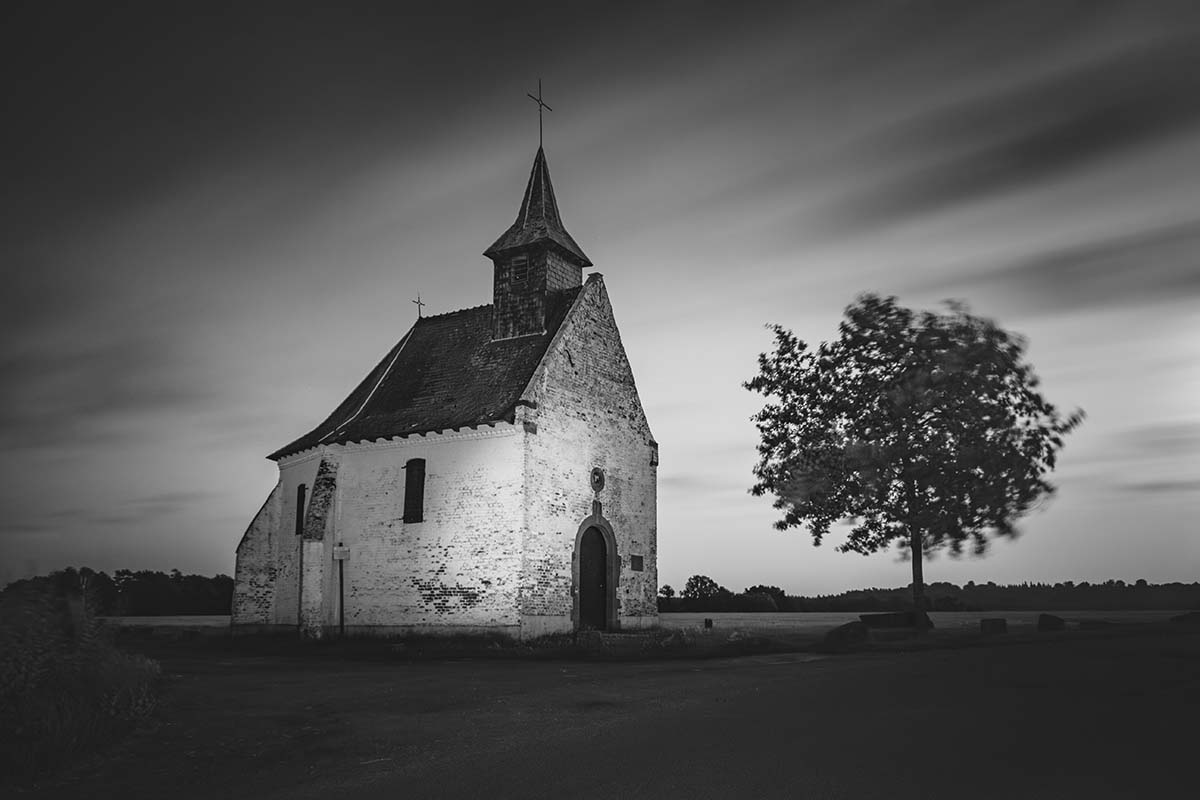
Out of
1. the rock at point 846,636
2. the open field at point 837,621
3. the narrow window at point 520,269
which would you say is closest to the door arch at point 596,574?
the open field at point 837,621

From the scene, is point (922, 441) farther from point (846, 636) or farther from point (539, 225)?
point (539, 225)

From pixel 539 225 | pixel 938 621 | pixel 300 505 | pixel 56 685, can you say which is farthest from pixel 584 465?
pixel 56 685

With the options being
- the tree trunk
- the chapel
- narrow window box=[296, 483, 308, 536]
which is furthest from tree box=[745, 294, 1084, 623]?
narrow window box=[296, 483, 308, 536]

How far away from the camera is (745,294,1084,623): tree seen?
23.1 m

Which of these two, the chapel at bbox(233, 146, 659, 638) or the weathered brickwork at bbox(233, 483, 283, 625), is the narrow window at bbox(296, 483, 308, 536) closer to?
the chapel at bbox(233, 146, 659, 638)

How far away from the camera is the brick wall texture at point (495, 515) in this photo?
2406 centimetres

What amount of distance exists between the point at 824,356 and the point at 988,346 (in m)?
4.85

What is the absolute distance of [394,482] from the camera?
26.5 meters

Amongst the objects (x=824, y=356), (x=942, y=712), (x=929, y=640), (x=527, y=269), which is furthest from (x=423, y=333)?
(x=942, y=712)

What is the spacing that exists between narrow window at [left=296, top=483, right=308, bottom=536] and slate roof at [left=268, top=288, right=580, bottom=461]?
1341mm

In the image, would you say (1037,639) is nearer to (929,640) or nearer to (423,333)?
(929,640)

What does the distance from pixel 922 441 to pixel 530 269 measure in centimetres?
1320

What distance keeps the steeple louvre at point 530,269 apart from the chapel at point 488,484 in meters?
0.06

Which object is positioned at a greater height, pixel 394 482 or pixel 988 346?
pixel 988 346
